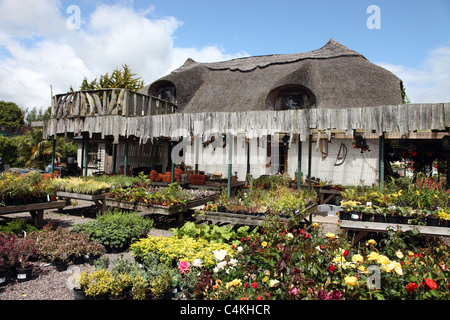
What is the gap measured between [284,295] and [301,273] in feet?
0.87

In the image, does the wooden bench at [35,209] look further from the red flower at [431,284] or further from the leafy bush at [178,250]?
the red flower at [431,284]

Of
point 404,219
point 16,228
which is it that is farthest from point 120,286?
point 404,219

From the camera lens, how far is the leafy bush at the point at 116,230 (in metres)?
5.15

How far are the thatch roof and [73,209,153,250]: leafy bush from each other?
9152 mm

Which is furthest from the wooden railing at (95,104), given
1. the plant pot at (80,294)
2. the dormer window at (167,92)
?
the plant pot at (80,294)

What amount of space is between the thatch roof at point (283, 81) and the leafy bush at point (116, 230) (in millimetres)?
9152

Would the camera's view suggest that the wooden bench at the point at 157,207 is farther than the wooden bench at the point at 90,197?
No

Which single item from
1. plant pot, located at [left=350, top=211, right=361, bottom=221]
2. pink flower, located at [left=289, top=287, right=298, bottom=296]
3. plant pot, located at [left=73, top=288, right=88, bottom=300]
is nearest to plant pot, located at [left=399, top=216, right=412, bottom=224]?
plant pot, located at [left=350, top=211, right=361, bottom=221]

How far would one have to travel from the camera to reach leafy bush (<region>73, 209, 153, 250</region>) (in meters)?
5.15

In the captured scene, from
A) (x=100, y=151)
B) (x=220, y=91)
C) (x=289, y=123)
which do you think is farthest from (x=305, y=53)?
(x=100, y=151)

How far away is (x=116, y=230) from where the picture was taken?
5270mm

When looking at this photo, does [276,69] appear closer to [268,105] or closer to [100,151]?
[268,105]

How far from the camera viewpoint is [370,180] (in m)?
12.4

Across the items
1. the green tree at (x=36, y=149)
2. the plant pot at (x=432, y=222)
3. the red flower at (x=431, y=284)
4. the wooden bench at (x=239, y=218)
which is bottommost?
the wooden bench at (x=239, y=218)
